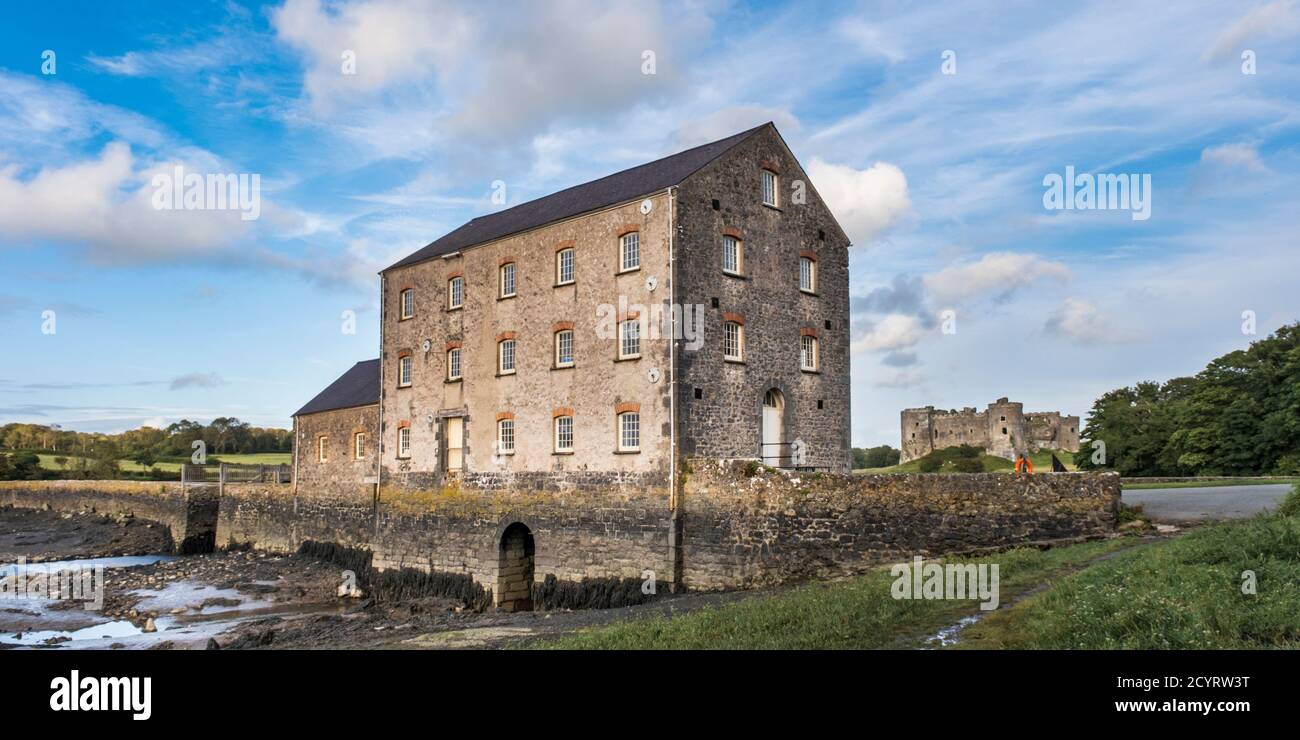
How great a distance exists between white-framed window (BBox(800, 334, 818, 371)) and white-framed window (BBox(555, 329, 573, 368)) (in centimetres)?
712

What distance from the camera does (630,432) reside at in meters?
24.4

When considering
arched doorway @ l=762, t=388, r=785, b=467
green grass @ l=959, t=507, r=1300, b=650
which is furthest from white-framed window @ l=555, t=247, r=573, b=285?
green grass @ l=959, t=507, r=1300, b=650

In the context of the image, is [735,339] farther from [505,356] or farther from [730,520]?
[505,356]

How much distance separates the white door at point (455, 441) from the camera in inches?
1195

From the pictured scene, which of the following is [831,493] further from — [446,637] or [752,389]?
[446,637]

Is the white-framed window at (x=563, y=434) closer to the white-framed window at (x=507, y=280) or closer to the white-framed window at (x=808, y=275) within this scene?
the white-framed window at (x=507, y=280)

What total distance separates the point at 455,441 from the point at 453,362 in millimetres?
2854

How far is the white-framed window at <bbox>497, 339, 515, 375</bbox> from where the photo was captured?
2856 cm

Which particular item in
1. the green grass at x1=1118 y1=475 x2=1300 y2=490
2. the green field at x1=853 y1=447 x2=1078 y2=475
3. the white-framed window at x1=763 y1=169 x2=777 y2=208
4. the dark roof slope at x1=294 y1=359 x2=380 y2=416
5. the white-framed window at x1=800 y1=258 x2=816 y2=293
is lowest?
the green field at x1=853 y1=447 x2=1078 y2=475

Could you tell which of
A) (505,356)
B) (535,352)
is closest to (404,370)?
(505,356)

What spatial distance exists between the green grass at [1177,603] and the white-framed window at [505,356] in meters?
19.0

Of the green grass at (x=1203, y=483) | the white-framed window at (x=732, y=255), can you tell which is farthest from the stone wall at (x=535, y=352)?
the green grass at (x=1203, y=483)

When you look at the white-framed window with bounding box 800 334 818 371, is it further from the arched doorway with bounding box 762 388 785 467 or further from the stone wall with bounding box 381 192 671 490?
the stone wall with bounding box 381 192 671 490
